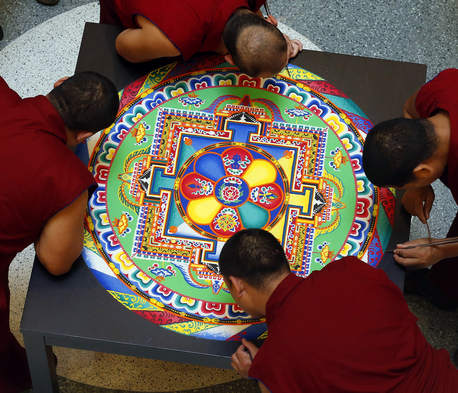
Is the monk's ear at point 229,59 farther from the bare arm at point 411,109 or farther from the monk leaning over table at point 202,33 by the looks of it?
the bare arm at point 411,109

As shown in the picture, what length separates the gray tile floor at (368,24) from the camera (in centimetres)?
324

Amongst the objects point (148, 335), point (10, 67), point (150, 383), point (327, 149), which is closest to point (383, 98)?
point (327, 149)

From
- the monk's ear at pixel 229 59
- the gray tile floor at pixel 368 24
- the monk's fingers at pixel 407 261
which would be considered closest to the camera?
the monk's fingers at pixel 407 261

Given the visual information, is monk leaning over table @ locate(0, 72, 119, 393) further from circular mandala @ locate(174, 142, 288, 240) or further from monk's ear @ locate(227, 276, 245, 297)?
monk's ear @ locate(227, 276, 245, 297)

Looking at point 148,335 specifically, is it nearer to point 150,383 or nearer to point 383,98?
point 150,383

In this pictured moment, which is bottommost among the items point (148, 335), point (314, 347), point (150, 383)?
point (150, 383)

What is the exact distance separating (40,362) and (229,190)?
2.90ft

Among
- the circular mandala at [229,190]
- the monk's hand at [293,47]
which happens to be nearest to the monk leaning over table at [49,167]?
the circular mandala at [229,190]

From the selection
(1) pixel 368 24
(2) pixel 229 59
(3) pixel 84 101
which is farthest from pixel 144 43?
(1) pixel 368 24

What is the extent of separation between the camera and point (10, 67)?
121 inches

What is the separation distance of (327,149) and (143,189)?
27.2 inches

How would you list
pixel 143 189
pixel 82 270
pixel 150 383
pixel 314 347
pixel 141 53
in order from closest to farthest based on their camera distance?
Result: 1. pixel 314 347
2. pixel 82 270
3. pixel 143 189
4. pixel 141 53
5. pixel 150 383

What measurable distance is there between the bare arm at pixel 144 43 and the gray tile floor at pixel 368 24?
1.13 meters

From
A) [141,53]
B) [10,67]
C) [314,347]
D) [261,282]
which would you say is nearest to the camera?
[314,347]
